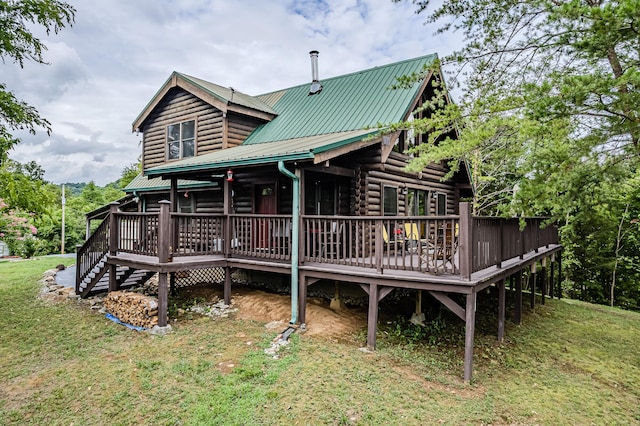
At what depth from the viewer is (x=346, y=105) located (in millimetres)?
11570

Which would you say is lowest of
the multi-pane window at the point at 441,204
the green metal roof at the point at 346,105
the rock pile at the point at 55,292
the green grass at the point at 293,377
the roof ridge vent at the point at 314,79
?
the green grass at the point at 293,377

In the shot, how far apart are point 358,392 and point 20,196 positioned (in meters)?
7.75

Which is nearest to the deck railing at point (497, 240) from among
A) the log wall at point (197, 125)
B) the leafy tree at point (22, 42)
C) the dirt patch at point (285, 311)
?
the dirt patch at point (285, 311)

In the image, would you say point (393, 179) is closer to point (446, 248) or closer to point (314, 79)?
point (446, 248)

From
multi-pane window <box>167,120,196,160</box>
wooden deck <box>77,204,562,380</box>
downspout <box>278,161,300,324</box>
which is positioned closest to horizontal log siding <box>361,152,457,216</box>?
→ wooden deck <box>77,204,562,380</box>

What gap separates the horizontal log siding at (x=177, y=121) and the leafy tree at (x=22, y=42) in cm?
503

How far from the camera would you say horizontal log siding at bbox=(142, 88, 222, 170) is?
1295 cm

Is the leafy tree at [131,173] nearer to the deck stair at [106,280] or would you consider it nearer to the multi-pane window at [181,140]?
the multi-pane window at [181,140]

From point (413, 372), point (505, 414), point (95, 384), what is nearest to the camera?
point (505, 414)

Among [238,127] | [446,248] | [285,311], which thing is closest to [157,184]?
[238,127]

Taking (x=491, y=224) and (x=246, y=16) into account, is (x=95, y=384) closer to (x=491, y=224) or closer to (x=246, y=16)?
(x=491, y=224)

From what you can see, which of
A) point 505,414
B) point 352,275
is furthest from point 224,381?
point 505,414

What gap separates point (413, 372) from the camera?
5.93m

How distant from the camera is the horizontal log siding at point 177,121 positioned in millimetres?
12953
